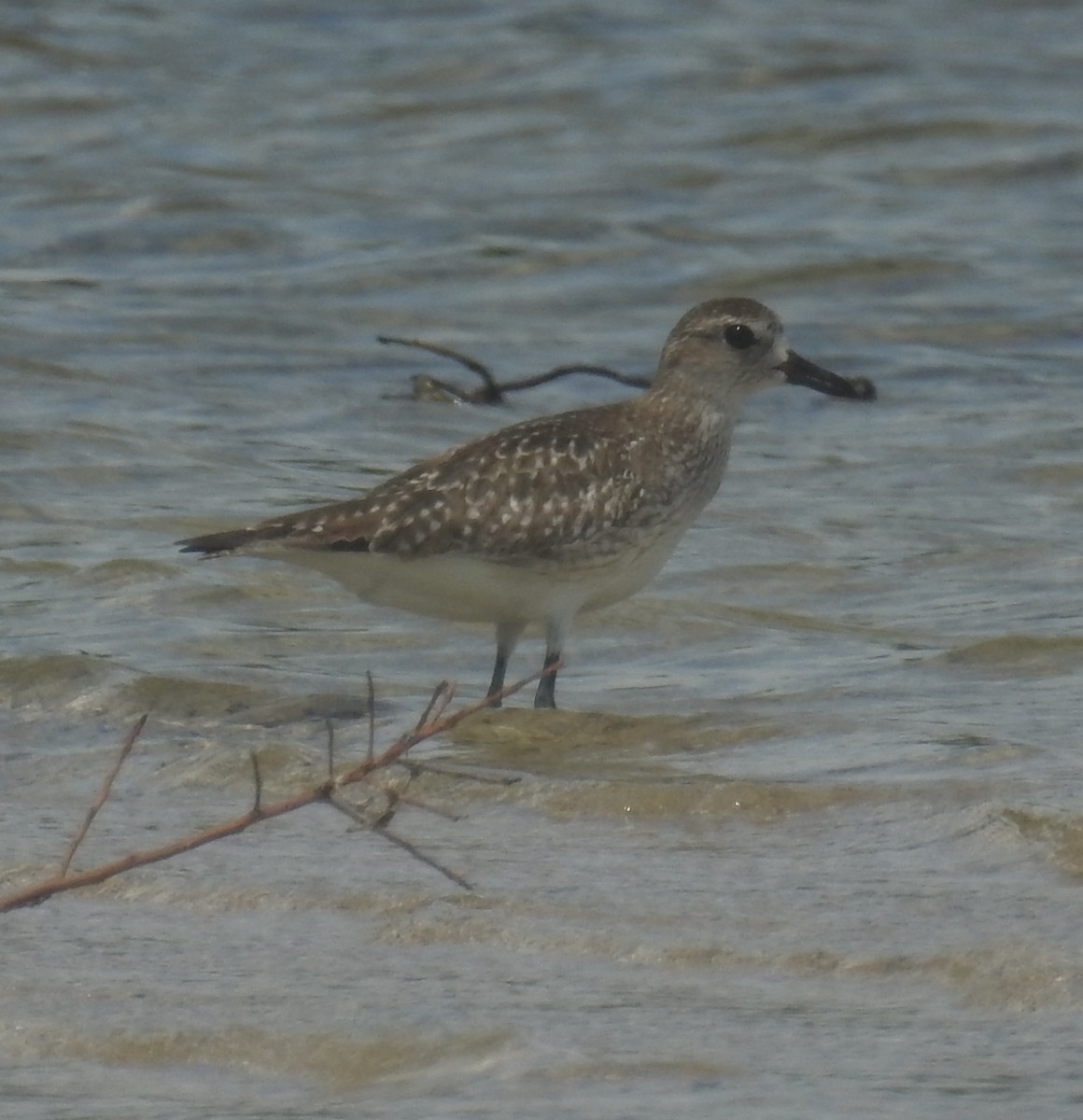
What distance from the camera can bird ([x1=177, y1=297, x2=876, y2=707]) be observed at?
8.10 meters

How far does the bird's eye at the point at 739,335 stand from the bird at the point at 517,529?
1.66 feet

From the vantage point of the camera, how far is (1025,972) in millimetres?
5102

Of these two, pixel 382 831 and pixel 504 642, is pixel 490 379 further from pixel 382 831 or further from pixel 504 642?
pixel 382 831

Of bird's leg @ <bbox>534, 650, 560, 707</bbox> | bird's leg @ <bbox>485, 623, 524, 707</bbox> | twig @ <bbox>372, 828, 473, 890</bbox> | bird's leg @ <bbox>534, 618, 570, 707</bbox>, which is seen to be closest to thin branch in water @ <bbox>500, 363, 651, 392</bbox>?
bird's leg @ <bbox>485, 623, 524, 707</bbox>

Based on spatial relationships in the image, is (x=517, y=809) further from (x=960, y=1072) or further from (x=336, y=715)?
(x=960, y=1072)

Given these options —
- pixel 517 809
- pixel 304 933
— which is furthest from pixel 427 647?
pixel 304 933

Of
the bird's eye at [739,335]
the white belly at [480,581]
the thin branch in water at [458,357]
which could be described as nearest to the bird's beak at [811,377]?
the bird's eye at [739,335]

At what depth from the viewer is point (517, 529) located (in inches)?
324

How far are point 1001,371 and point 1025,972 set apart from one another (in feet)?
28.6

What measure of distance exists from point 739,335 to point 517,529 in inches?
53.5

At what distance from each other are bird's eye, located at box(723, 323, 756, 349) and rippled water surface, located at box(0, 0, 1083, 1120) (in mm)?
947

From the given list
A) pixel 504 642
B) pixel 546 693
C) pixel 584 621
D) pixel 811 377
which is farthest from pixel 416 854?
pixel 811 377

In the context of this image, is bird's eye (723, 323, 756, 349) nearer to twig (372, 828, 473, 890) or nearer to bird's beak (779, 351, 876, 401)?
bird's beak (779, 351, 876, 401)

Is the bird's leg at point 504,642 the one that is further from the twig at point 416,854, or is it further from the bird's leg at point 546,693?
the twig at point 416,854
